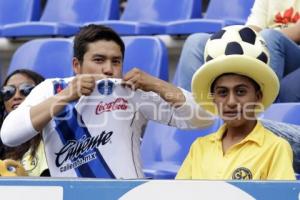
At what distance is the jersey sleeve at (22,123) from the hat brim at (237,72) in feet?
1.82

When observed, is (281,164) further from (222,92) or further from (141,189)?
(141,189)

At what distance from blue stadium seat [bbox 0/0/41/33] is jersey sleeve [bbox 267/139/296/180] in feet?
11.4

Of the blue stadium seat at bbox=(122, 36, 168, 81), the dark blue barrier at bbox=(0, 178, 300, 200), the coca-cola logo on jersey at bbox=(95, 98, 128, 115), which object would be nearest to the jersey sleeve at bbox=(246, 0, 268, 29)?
the blue stadium seat at bbox=(122, 36, 168, 81)

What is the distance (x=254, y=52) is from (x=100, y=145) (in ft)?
1.97

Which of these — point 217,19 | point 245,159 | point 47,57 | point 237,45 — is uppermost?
point 237,45

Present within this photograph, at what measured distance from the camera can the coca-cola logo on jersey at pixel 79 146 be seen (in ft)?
11.0

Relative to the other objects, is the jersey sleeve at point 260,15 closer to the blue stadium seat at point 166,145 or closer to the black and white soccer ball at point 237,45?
the blue stadium seat at point 166,145

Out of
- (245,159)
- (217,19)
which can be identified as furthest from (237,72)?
(217,19)

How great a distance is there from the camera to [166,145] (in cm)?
461

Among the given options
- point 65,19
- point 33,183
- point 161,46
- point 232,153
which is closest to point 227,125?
point 232,153

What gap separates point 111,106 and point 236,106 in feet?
1.51

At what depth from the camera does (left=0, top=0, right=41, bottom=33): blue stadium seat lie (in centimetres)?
630

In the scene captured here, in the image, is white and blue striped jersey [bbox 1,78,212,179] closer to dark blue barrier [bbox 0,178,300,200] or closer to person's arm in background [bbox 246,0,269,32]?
dark blue barrier [bbox 0,178,300,200]

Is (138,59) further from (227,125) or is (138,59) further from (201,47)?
(227,125)
